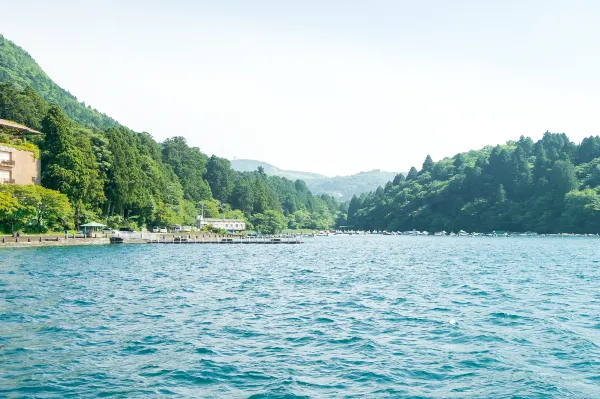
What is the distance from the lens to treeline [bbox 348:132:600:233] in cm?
14225

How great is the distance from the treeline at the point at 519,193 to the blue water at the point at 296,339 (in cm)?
12042

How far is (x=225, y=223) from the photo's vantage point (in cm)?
14488

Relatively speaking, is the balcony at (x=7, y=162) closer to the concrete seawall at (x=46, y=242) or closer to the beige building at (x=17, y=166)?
the beige building at (x=17, y=166)

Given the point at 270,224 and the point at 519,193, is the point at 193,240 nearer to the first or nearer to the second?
the point at 270,224

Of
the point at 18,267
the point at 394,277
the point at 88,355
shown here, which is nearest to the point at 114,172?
the point at 18,267

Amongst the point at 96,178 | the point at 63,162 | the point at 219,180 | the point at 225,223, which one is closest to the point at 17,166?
the point at 63,162

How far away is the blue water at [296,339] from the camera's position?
13.8 meters

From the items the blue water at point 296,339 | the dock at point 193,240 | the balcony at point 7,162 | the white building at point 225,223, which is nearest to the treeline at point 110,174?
the white building at point 225,223

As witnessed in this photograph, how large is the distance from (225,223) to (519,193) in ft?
296

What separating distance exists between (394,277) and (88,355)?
26.8m

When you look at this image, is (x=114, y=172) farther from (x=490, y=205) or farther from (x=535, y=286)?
(x=490, y=205)

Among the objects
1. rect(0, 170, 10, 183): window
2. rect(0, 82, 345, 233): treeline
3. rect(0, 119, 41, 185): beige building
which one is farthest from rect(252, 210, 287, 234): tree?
rect(0, 170, 10, 183): window

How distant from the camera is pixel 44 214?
237ft

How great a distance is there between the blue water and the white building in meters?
99.5
